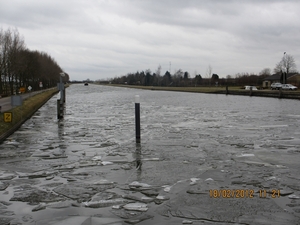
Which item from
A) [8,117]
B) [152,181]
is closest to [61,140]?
[8,117]

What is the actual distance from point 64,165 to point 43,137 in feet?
19.9

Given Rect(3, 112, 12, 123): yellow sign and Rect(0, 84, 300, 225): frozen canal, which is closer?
Rect(0, 84, 300, 225): frozen canal

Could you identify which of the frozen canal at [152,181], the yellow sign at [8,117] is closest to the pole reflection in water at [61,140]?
the frozen canal at [152,181]

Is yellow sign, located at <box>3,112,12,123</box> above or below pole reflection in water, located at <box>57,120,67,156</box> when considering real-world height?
above

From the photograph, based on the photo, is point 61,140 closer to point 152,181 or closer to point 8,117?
point 8,117

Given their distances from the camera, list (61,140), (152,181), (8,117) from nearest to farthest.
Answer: (152,181) < (61,140) < (8,117)

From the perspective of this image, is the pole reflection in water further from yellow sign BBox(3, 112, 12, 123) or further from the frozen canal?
yellow sign BBox(3, 112, 12, 123)

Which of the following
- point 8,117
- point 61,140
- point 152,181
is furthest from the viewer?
point 8,117

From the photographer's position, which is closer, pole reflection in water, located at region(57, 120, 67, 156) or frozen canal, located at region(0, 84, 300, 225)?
frozen canal, located at region(0, 84, 300, 225)

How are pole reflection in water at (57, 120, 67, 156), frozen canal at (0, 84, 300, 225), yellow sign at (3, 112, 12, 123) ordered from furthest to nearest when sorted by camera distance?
yellow sign at (3, 112, 12, 123), pole reflection in water at (57, 120, 67, 156), frozen canal at (0, 84, 300, 225)

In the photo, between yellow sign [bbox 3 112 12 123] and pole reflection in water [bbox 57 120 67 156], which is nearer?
pole reflection in water [bbox 57 120 67 156]

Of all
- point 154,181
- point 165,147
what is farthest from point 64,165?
point 165,147

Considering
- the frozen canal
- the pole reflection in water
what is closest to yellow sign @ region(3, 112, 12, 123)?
the pole reflection in water

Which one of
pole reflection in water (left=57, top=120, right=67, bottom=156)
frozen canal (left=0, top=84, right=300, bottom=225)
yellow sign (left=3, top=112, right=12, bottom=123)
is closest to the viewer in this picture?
frozen canal (left=0, top=84, right=300, bottom=225)
